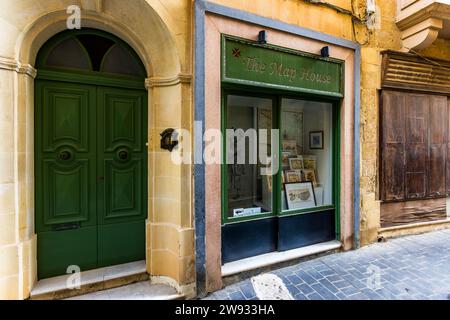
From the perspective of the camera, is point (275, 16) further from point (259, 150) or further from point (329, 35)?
point (259, 150)

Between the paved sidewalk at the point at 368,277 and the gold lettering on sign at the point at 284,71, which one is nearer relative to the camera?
the paved sidewalk at the point at 368,277

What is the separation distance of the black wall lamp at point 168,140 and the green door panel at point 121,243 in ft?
3.77

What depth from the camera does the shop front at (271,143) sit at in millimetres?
3184

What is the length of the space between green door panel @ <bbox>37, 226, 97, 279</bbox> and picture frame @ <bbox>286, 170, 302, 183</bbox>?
312 cm

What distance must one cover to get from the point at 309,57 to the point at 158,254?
3737 mm

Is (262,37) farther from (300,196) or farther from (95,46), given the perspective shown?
(300,196)

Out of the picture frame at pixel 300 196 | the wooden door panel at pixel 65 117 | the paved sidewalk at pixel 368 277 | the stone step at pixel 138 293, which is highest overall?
the wooden door panel at pixel 65 117

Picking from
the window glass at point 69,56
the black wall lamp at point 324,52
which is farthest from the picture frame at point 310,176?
the window glass at point 69,56

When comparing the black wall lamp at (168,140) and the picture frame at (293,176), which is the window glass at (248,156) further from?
the black wall lamp at (168,140)

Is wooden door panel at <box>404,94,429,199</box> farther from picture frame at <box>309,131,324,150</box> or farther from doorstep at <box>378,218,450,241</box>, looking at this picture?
picture frame at <box>309,131,324,150</box>

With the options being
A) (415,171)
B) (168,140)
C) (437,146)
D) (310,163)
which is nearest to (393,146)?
(415,171)

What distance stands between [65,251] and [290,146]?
12.2 ft

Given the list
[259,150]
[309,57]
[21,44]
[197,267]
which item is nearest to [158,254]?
[197,267]

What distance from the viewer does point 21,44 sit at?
2.61 m
